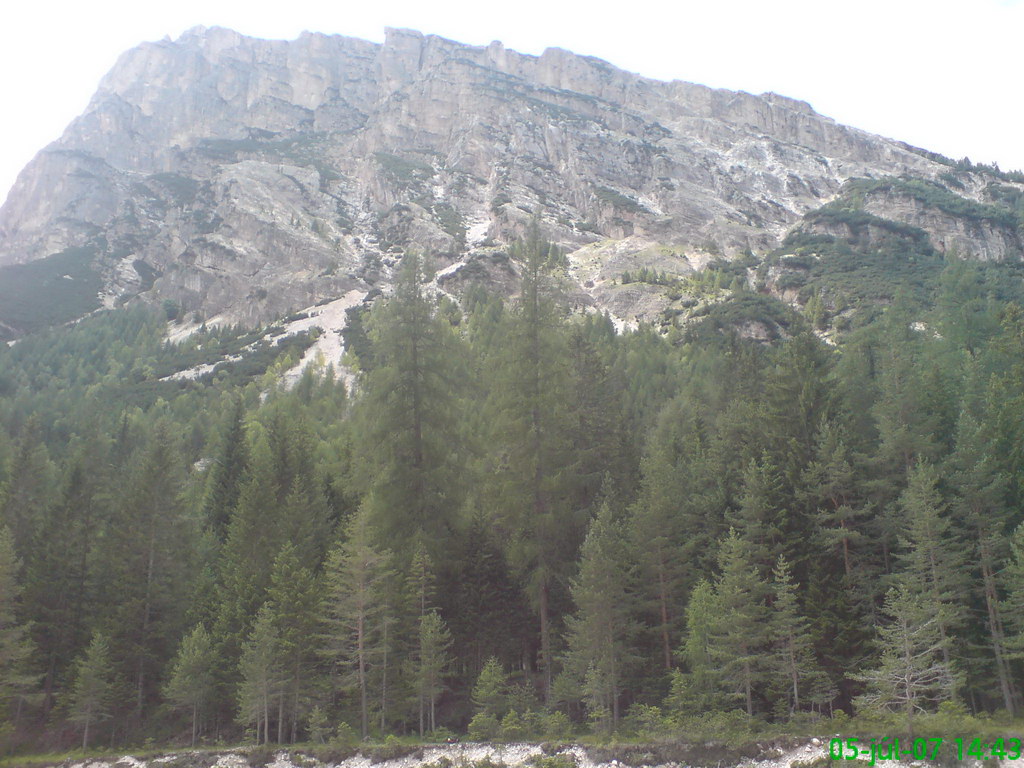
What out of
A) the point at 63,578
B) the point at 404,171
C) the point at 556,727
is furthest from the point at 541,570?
the point at 404,171

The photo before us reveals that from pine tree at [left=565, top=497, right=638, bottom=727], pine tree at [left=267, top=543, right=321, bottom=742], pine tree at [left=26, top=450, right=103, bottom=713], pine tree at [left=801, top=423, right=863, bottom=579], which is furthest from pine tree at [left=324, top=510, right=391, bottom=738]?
pine tree at [left=801, top=423, right=863, bottom=579]

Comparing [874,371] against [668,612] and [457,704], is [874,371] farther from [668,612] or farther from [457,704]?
[457,704]

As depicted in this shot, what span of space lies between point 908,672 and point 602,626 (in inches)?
321

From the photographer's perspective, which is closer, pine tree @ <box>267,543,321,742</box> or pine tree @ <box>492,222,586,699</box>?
pine tree @ <box>267,543,321,742</box>

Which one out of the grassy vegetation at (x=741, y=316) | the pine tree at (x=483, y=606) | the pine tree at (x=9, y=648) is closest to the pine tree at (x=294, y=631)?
the pine tree at (x=483, y=606)

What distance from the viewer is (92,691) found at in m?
25.2

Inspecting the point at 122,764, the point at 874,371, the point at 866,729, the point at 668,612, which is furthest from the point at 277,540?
the point at 874,371

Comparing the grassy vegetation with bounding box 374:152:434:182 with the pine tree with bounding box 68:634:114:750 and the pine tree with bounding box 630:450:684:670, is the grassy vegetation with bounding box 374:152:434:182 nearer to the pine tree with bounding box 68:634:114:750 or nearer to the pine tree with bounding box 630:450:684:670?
the pine tree with bounding box 68:634:114:750

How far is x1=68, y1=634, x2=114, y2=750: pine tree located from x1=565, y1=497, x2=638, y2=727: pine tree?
16556 millimetres

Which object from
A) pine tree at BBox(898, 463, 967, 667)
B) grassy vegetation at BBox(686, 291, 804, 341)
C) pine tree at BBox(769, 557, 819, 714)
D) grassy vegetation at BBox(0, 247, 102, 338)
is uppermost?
grassy vegetation at BBox(0, 247, 102, 338)

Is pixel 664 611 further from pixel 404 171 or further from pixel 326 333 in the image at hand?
pixel 404 171

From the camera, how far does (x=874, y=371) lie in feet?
152

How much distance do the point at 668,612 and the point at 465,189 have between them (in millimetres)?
170284

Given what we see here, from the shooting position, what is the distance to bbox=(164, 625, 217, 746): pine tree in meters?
24.3
